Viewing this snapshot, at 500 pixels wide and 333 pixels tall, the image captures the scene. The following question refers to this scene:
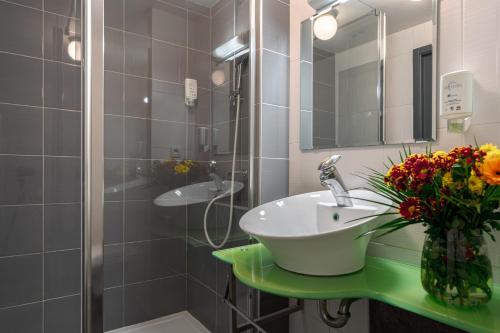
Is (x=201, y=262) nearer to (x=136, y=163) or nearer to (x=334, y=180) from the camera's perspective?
(x=136, y=163)

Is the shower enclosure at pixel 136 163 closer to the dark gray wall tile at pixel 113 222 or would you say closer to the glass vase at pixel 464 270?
the dark gray wall tile at pixel 113 222

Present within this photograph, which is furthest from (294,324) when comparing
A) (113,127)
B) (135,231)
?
(113,127)

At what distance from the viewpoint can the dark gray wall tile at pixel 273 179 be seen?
58.2 inches

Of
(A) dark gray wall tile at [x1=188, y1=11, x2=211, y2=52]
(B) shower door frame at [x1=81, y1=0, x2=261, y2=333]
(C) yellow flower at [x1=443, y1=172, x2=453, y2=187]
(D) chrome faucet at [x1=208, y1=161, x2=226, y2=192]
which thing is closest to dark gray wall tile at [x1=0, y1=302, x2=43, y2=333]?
(B) shower door frame at [x1=81, y1=0, x2=261, y2=333]

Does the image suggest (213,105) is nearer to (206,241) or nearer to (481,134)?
(206,241)

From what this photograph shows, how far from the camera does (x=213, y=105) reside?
148 centimetres

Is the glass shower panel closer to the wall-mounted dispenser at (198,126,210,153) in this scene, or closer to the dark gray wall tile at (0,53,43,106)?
the wall-mounted dispenser at (198,126,210,153)

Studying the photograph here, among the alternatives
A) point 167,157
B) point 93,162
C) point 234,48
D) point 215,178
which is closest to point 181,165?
point 167,157

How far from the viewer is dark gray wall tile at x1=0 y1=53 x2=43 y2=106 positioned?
1.41 meters

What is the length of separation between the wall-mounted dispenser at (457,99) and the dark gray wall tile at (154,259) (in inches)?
48.6

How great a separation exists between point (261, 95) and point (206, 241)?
0.78 metres

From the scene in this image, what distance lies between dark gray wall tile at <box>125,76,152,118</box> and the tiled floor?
101 cm

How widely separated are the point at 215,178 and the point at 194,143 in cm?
20

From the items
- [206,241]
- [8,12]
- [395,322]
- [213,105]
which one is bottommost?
[395,322]
